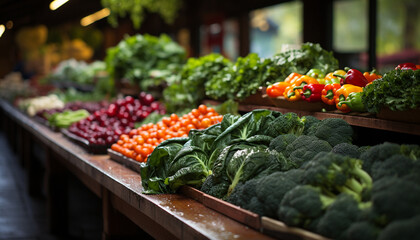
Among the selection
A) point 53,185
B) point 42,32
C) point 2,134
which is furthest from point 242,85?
point 42,32

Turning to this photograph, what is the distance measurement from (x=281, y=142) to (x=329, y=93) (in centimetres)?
65

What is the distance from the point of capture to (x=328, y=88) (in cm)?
312

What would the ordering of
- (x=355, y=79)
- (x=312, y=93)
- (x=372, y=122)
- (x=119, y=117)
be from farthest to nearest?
1. (x=119, y=117)
2. (x=312, y=93)
3. (x=355, y=79)
4. (x=372, y=122)

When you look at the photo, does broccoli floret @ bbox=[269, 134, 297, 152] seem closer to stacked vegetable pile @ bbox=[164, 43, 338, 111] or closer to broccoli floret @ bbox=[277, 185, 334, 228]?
broccoli floret @ bbox=[277, 185, 334, 228]

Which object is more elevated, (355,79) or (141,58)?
(141,58)

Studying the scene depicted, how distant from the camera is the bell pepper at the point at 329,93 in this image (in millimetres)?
3088

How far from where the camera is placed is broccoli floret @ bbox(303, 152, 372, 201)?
1.93 meters

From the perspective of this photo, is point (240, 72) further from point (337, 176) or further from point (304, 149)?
point (337, 176)

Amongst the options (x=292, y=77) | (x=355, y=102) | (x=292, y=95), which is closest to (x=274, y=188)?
(x=355, y=102)

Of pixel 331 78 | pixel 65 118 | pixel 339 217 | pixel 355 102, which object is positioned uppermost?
pixel 331 78

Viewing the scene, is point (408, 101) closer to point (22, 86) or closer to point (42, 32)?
point (22, 86)

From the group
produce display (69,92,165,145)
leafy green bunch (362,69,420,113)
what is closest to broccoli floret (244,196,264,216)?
leafy green bunch (362,69,420,113)

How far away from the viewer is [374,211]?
1.73 meters

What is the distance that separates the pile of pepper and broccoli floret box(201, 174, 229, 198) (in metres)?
0.87
